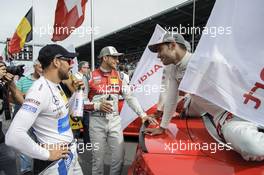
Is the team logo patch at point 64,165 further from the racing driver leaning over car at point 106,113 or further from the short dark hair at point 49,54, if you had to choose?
the racing driver leaning over car at point 106,113

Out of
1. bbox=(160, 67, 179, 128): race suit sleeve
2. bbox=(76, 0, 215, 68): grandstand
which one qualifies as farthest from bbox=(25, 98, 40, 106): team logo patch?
bbox=(76, 0, 215, 68): grandstand

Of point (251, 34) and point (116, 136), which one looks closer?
point (251, 34)

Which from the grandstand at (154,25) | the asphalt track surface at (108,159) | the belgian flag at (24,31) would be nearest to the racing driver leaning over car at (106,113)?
the asphalt track surface at (108,159)

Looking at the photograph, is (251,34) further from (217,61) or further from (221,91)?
(221,91)

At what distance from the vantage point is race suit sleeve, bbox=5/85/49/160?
2.04m

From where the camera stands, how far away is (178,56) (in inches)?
116

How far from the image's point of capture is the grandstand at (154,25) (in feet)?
50.3

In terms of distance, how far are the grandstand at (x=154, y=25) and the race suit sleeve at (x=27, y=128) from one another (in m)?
12.4

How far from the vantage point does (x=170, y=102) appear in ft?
9.84

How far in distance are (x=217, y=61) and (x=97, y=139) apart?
2335 mm

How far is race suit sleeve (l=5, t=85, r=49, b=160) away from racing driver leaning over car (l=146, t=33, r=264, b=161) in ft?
2.80

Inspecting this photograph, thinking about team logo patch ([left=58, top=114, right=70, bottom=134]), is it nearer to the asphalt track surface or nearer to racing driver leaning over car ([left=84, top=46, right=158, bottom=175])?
racing driver leaning over car ([left=84, top=46, right=158, bottom=175])

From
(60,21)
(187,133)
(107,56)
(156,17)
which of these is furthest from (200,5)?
(187,133)

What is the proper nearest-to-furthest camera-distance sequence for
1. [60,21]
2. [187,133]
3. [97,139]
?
[187,133]
[97,139]
[60,21]
